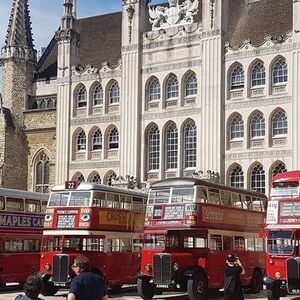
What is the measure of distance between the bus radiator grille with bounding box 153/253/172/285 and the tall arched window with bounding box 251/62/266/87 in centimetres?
2008

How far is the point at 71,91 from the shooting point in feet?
157

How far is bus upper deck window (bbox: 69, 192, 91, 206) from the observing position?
80.7 feet

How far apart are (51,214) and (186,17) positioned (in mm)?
22049

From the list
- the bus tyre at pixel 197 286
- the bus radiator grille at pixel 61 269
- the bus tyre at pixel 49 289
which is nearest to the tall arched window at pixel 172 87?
the bus tyre at pixel 49 289

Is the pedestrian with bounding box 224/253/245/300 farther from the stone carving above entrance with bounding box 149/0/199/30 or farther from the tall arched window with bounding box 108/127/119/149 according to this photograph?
the tall arched window with bounding box 108/127/119/149

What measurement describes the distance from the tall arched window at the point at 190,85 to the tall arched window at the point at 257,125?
4.21 meters

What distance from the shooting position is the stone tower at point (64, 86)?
47.5m

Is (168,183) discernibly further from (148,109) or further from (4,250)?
(148,109)

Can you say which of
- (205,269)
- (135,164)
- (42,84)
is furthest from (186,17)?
(205,269)

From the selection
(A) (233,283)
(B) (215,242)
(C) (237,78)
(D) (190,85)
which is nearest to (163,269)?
(B) (215,242)

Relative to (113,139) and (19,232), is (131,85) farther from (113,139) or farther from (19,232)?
(19,232)

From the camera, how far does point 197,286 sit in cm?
2225

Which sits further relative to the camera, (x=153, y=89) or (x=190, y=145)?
(x=153, y=89)

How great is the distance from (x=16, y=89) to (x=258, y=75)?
19.1 meters
